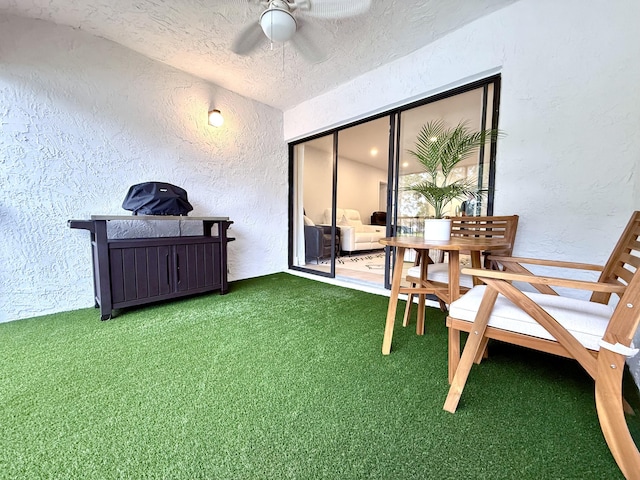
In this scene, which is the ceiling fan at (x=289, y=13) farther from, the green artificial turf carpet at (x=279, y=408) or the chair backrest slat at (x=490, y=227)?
the green artificial turf carpet at (x=279, y=408)

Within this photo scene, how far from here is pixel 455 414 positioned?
1.04 metres

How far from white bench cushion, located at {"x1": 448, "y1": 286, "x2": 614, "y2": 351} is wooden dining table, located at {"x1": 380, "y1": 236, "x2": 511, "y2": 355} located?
0.17m

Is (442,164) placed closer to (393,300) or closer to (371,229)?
(393,300)

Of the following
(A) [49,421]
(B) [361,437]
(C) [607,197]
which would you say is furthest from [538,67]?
(A) [49,421]

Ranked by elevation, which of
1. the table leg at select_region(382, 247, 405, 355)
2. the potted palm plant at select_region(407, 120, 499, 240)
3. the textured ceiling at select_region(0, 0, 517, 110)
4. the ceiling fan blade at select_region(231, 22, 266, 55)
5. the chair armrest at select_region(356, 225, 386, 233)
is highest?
the textured ceiling at select_region(0, 0, 517, 110)

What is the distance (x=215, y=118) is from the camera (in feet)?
9.68

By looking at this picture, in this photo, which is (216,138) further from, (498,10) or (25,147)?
(498,10)

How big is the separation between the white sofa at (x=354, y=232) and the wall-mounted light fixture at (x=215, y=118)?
7.78 feet

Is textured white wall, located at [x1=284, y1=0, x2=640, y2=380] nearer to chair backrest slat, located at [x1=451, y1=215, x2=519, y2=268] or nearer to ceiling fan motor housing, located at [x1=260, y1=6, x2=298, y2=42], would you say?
chair backrest slat, located at [x1=451, y1=215, x2=519, y2=268]

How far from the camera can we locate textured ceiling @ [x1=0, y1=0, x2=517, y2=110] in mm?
1873

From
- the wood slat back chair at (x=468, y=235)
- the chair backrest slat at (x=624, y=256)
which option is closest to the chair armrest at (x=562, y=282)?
the chair backrest slat at (x=624, y=256)

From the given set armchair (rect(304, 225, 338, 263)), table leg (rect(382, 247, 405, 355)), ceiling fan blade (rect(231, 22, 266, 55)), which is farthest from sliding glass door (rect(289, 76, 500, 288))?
ceiling fan blade (rect(231, 22, 266, 55))

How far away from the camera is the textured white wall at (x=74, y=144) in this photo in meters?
1.98

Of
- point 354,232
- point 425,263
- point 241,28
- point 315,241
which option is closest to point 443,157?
point 425,263
